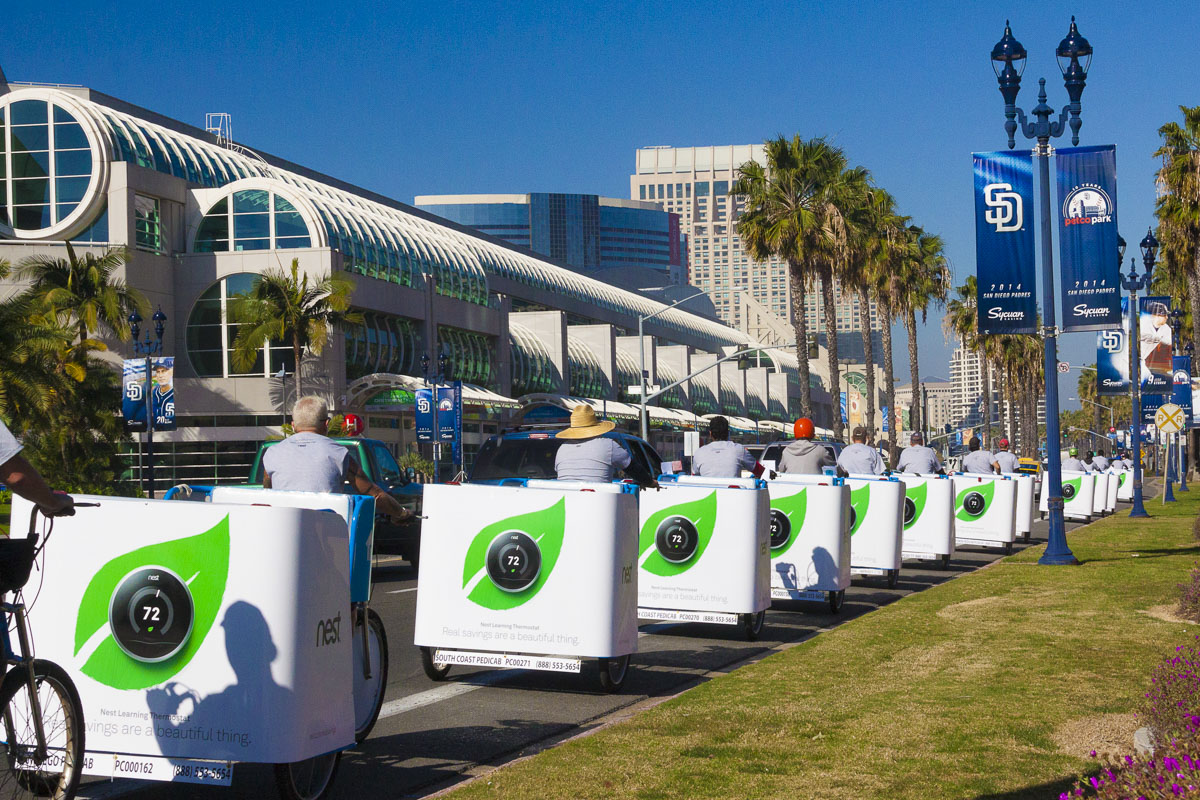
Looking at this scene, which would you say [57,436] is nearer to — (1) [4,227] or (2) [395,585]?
(1) [4,227]

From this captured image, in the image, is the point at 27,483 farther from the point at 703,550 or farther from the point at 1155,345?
the point at 1155,345

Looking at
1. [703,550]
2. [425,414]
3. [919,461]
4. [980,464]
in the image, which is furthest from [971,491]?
[425,414]

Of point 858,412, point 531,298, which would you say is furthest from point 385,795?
point 858,412

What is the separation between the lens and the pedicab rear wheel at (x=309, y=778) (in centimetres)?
590

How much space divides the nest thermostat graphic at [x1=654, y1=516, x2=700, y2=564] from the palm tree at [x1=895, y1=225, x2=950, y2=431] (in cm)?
4143

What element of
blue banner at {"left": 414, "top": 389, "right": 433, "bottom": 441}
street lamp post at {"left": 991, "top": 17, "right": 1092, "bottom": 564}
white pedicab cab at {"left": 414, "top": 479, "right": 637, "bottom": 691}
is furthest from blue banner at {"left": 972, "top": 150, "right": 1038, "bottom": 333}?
blue banner at {"left": 414, "top": 389, "right": 433, "bottom": 441}

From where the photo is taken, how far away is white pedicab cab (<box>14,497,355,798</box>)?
5.69 m

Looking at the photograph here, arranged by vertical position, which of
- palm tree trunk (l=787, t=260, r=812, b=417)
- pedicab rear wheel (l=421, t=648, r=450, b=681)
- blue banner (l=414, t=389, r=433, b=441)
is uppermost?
palm tree trunk (l=787, t=260, r=812, b=417)

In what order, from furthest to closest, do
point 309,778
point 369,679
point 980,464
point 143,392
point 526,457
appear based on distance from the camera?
1. point 143,392
2. point 980,464
3. point 526,457
4. point 369,679
5. point 309,778

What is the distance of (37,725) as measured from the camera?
212 inches

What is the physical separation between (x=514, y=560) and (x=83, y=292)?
37180mm

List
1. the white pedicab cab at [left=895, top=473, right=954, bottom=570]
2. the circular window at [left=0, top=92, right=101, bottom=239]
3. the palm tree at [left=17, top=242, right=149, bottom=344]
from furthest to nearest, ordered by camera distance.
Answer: the circular window at [left=0, top=92, right=101, bottom=239] < the palm tree at [left=17, top=242, right=149, bottom=344] < the white pedicab cab at [left=895, top=473, right=954, bottom=570]

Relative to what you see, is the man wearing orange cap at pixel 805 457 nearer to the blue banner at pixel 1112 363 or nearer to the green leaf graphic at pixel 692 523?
the green leaf graphic at pixel 692 523

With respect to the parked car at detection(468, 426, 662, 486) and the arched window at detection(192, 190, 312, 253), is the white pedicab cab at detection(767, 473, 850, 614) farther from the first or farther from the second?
the arched window at detection(192, 190, 312, 253)
